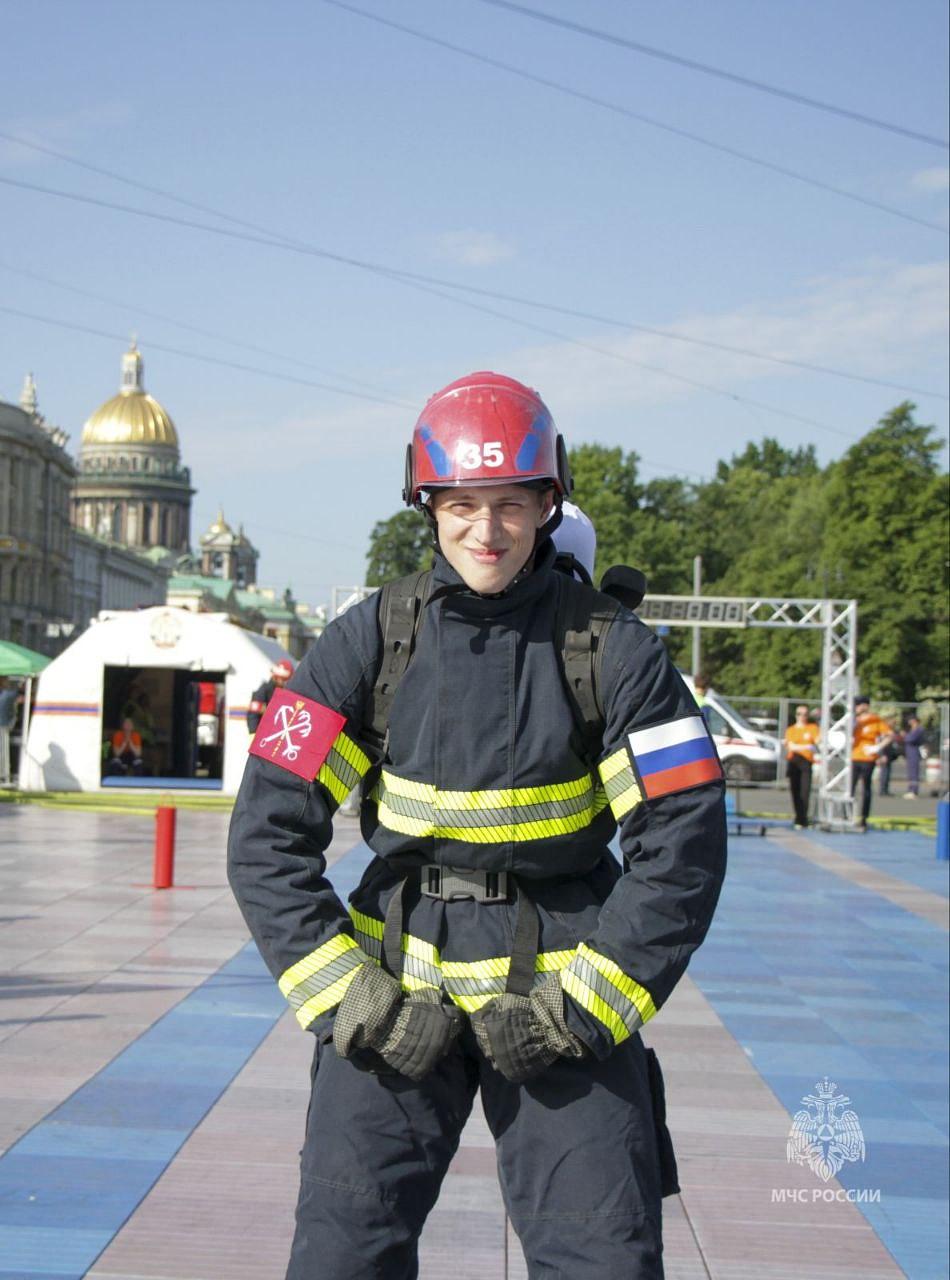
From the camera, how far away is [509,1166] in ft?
9.39

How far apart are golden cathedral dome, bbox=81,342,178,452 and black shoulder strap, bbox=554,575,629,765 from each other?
174 m

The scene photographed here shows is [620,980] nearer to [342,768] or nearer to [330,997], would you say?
[330,997]

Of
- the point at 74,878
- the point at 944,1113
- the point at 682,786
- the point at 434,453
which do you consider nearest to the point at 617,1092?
the point at 682,786

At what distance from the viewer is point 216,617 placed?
2575 centimetres

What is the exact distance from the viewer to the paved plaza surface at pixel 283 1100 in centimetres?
483

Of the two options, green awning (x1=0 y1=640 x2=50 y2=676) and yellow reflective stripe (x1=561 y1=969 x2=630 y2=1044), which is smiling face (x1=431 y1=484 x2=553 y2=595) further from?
green awning (x1=0 y1=640 x2=50 y2=676)

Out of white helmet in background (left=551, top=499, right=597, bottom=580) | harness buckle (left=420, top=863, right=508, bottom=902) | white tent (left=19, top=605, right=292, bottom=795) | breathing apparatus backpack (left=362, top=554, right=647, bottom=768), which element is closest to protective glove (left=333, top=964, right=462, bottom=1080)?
harness buckle (left=420, top=863, right=508, bottom=902)

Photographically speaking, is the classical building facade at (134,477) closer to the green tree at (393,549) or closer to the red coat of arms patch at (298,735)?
the green tree at (393,549)

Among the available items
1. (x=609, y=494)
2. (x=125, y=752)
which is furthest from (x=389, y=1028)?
(x=609, y=494)

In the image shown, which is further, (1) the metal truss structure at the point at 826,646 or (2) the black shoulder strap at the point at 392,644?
(1) the metal truss structure at the point at 826,646

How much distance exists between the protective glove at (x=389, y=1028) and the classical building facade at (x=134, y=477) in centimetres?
16635

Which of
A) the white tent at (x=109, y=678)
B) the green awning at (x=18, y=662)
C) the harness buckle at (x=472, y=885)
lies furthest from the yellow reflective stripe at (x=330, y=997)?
the green awning at (x=18, y=662)

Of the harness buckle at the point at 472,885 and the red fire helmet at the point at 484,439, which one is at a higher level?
the red fire helmet at the point at 484,439

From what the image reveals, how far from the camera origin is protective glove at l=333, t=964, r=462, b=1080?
275 centimetres
